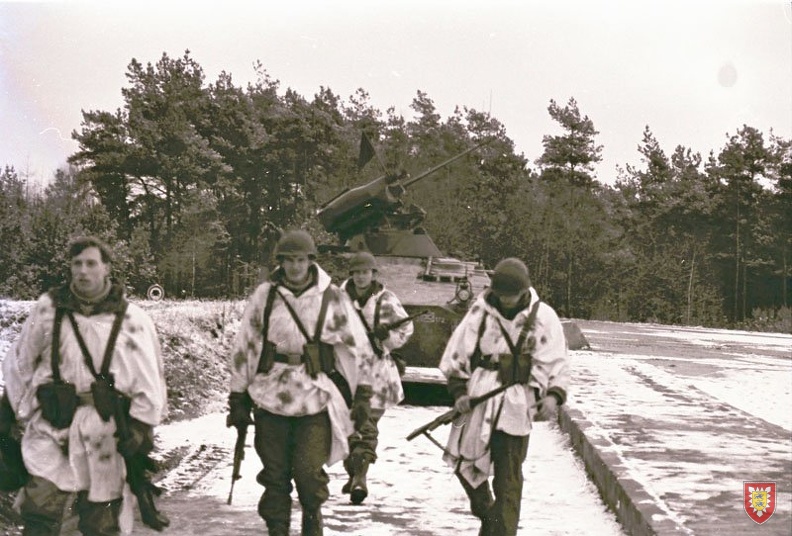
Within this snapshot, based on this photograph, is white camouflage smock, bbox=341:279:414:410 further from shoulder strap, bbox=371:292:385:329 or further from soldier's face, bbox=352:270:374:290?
soldier's face, bbox=352:270:374:290

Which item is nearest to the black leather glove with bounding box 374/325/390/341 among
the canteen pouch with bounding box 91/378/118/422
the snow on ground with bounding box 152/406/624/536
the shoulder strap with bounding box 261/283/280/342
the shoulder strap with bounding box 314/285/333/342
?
the snow on ground with bounding box 152/406/624/536

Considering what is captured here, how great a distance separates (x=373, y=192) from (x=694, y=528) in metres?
11.5

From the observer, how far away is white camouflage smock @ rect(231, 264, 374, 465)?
566 centimetres

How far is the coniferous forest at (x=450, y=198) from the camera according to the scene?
41.9m

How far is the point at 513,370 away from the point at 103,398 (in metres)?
2.24

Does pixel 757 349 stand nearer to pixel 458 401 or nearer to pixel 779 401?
pixel 779 401

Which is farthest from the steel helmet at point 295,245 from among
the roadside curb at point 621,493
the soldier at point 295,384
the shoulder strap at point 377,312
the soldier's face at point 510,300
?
the shoulder strap at point 377,312

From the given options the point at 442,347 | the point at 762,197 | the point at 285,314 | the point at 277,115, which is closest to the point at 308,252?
the point at 285,314

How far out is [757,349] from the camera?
85.7ft

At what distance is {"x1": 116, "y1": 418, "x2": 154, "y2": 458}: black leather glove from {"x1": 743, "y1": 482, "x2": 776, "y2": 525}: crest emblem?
11.0ft

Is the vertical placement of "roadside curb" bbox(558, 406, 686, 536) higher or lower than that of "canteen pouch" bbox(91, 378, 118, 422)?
lower

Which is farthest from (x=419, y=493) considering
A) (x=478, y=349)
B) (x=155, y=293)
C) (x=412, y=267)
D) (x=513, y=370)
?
(x=155, y=293)

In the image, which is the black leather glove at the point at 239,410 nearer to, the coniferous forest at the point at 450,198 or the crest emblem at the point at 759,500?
the crest emblem at the point at 759,500

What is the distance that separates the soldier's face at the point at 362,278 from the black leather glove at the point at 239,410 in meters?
3.28
